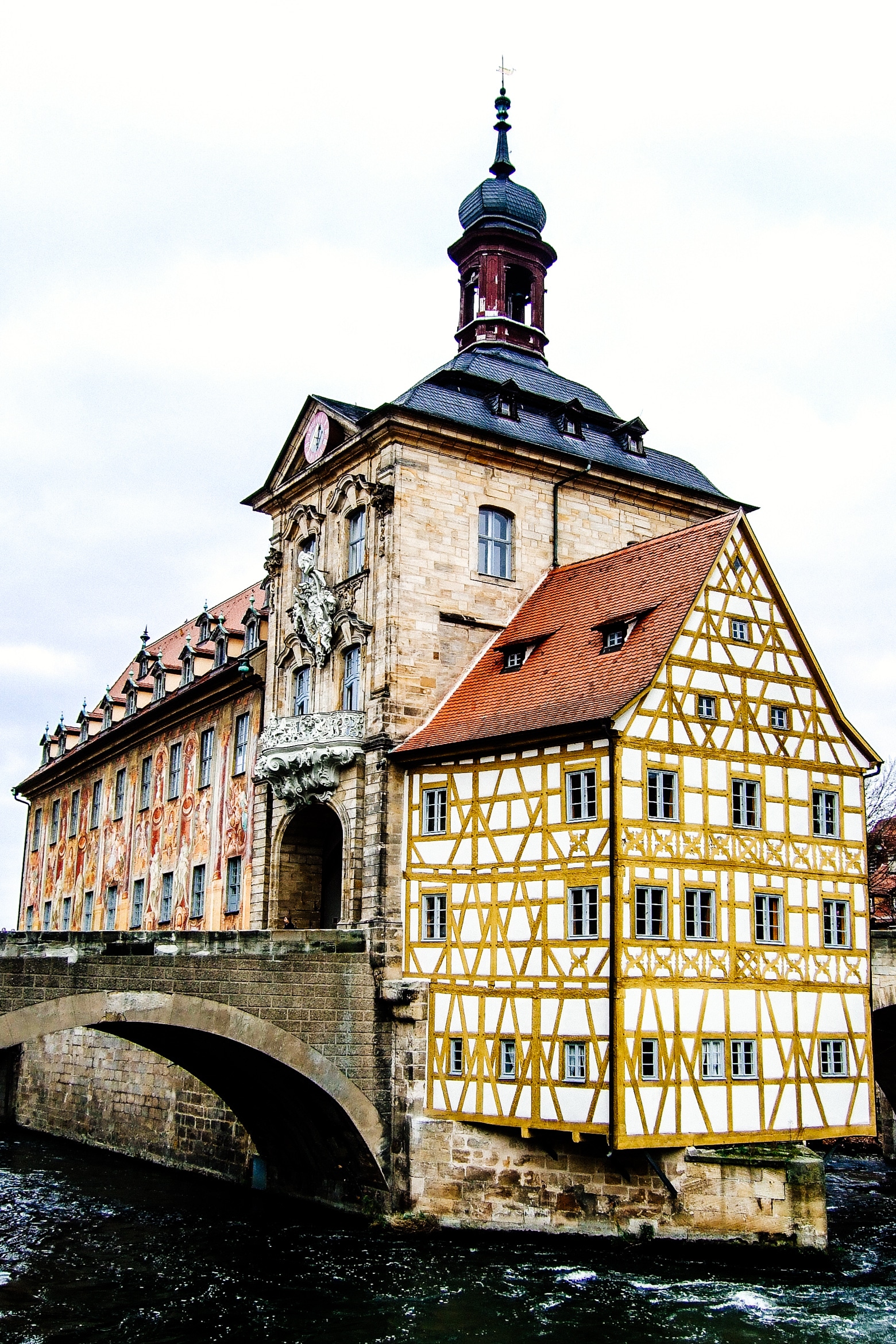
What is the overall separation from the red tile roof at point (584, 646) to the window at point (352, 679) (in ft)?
5.76

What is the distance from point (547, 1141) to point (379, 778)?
7.21m

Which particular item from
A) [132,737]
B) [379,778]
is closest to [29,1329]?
[379,778]

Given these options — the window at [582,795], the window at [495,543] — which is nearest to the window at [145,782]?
the window at [495,543]

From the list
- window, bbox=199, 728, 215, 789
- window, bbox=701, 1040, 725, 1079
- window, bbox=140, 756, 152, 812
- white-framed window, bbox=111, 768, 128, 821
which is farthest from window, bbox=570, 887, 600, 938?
white-framed window, bbox=111, 768, 128, 821

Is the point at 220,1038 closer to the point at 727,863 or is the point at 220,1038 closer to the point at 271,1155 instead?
the point at 271,1155

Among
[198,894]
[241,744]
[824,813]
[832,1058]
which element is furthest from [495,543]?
[198,894]

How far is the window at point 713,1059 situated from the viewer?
2303 cm

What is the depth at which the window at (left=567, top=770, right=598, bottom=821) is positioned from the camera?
23.5 meters

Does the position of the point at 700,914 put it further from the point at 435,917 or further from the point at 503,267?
the point at 503,267

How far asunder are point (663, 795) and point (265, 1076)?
30.0 ft

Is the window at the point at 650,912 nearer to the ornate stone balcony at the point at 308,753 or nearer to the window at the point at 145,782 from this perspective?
the ornate stone balcony at the point at 308,753

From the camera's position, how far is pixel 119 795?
144ft

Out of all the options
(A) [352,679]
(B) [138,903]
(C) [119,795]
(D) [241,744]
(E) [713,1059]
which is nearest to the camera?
(E) [713,1059]

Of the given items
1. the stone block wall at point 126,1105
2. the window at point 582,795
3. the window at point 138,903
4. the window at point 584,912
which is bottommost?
Result: the stone block wall at point 126,1105
